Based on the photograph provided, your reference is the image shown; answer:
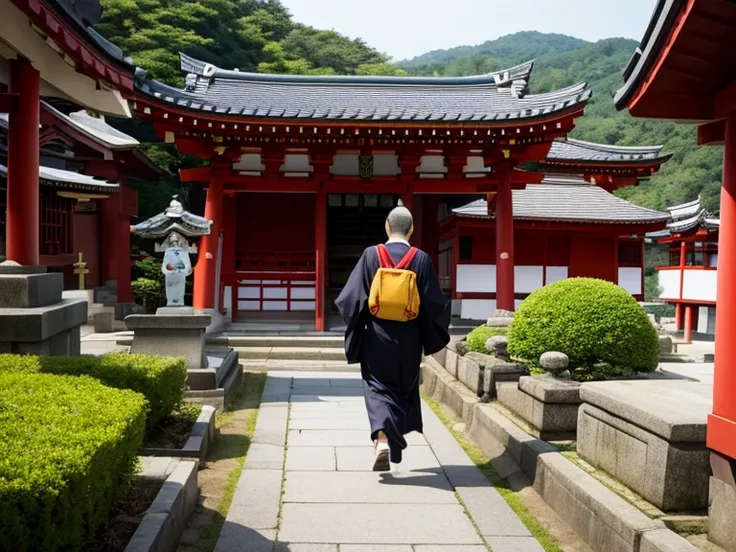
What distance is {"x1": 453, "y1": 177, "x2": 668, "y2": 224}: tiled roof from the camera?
16125 millimetres

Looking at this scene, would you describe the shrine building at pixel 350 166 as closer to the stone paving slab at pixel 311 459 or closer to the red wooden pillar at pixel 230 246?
the red wooden pillar at pixel 230 246

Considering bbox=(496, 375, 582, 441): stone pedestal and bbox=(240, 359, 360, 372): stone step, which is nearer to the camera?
bbox=(496, 375, 582, 441): stone pedestal

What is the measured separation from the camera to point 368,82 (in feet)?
52.6

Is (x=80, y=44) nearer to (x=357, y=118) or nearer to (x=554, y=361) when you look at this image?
(x=554, y=361)

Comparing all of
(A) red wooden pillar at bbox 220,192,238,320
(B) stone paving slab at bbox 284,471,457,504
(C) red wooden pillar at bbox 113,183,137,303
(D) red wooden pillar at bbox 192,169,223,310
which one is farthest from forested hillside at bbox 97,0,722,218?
(B) stone paving slab at bbox 284,471,457,504

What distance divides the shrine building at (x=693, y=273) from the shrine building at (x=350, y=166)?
5.23m

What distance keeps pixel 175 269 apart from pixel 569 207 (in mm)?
11913

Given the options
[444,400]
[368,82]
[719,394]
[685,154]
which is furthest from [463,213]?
[685,154]

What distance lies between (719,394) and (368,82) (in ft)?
45.3

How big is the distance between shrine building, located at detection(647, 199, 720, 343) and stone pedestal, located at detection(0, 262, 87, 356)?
68.5ft

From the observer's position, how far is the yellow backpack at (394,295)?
5.02 m

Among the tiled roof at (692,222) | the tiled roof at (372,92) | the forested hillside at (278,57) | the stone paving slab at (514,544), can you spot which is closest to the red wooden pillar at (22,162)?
the stone paving slab at (514,544)

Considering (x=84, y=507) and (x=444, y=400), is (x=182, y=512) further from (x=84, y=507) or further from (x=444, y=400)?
(x=444, y=400)

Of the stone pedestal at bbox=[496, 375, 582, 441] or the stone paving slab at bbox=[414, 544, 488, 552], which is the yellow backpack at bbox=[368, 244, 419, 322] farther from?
the stone paving slab at bbox=[414, 544, 488, 552]
